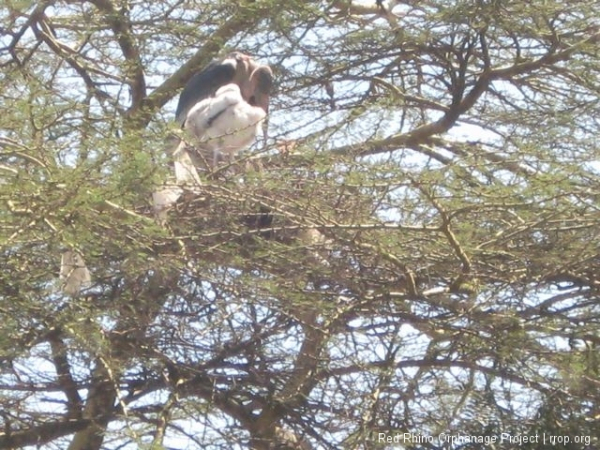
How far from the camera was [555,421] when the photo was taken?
15.9 feet

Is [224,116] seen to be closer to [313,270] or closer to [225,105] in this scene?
[225,105]

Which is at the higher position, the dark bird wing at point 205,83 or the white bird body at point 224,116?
the dark bird wing at point 205,83

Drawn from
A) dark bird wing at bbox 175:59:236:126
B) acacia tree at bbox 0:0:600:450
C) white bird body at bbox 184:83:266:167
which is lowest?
acacia tree at bbox 0:0:600:450

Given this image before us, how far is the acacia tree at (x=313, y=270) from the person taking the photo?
15.0 ft

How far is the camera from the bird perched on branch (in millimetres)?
5988

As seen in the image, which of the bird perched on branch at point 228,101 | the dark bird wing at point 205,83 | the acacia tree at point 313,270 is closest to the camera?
the acacia tree at point 313,270

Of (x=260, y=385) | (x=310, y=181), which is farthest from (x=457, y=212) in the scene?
(x=260, y=385)

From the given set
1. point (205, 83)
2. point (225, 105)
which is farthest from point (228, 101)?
point (205, 83)

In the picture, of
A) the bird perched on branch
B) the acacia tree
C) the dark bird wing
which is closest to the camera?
the acacia tree

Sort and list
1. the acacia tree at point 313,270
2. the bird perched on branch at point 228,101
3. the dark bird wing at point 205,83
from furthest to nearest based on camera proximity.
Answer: the dark bird wing at point 205,83
the bird perched on branch at point 228,101
the acacia tree at point 313,270

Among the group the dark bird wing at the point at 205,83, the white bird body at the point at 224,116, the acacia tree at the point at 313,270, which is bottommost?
the acacia tree at the point at 313,270

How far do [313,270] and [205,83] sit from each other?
5.09ft

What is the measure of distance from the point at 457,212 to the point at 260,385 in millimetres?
1240

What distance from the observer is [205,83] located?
6.20 metres
